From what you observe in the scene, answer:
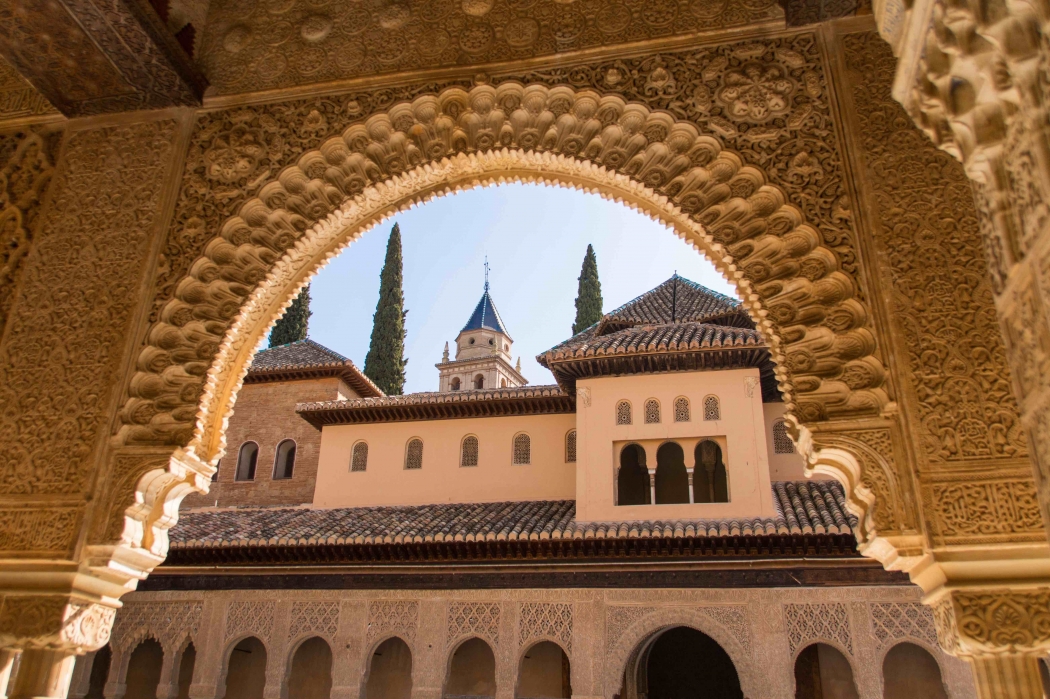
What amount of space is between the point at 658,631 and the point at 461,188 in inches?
272

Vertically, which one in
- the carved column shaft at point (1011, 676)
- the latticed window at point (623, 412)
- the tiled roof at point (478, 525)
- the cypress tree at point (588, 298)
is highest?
the cypress tree at point (588, 298)

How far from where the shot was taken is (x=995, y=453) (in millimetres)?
3031

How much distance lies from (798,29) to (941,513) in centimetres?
253

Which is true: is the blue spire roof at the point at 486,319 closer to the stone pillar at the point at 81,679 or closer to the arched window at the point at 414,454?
the arched window at the point at 414,454

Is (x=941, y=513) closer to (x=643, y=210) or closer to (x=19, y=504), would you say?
(x=643, y=210)

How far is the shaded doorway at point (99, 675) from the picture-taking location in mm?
12695

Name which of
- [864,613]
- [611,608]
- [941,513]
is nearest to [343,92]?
[941,513]

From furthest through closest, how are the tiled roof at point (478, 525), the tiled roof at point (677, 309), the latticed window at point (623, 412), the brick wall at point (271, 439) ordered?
the brick wall at point (271, 439) → the tiled roof at point (677, 309) → the latticed window at point (623, 412) → the tiled roof at point (478, 525)

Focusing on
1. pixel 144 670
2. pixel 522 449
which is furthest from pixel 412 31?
pixel 144 670

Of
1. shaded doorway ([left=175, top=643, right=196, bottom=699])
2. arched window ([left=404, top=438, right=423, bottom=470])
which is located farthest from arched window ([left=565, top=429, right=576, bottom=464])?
shaded doorway ([left=175, top=643, right=196, bottom=699])

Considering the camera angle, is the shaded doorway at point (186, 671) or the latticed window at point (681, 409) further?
the shaded doorway at point (186, 671)

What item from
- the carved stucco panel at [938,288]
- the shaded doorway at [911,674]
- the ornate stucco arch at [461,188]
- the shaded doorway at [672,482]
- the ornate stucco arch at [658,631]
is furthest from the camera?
the shaded doorway at [672,482]

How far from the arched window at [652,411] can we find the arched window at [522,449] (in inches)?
87.0

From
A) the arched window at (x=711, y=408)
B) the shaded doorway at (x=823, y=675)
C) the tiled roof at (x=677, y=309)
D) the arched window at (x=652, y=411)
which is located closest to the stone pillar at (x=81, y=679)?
the arched window at (x=652, y=411)
